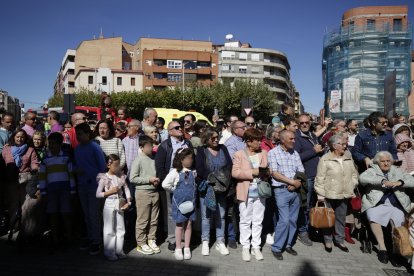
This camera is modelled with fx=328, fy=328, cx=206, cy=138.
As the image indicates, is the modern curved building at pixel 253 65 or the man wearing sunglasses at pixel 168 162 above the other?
the modern curved building at pixel 253 65

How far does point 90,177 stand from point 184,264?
6.55ft

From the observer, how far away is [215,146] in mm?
5410

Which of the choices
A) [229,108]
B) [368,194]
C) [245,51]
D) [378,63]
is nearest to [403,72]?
[378,63]

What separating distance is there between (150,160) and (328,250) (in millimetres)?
3350

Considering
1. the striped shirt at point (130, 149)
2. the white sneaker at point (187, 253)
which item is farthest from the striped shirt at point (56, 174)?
the white sneaker at point (187, 253)

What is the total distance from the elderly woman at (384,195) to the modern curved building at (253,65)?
6311cm

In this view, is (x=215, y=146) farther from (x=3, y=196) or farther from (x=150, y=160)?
(x=3, y=196)

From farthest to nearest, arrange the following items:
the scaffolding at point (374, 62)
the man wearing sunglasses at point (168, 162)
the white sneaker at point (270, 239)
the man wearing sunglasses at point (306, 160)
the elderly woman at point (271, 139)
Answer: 1. the scaffolding at point (374, 62)
2. the elderly woman at point (271, 139)
3. the man wearing sunglasses at point (306, 160)
4. the white sneaker at point (270, 239)
5. the man wearing sunglasses at point (168, 162)

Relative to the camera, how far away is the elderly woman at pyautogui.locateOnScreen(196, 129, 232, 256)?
5285mm

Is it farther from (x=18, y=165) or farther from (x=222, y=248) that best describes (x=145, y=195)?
(x=18, y=165)

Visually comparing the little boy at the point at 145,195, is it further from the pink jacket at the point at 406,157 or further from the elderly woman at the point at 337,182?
the pink jacket at the point at 406,157

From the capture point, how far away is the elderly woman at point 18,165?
5.77 meters

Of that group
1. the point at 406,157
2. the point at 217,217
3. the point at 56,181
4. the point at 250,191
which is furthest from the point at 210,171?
the point at 406,157

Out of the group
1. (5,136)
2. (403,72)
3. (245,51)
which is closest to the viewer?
(5,136)
